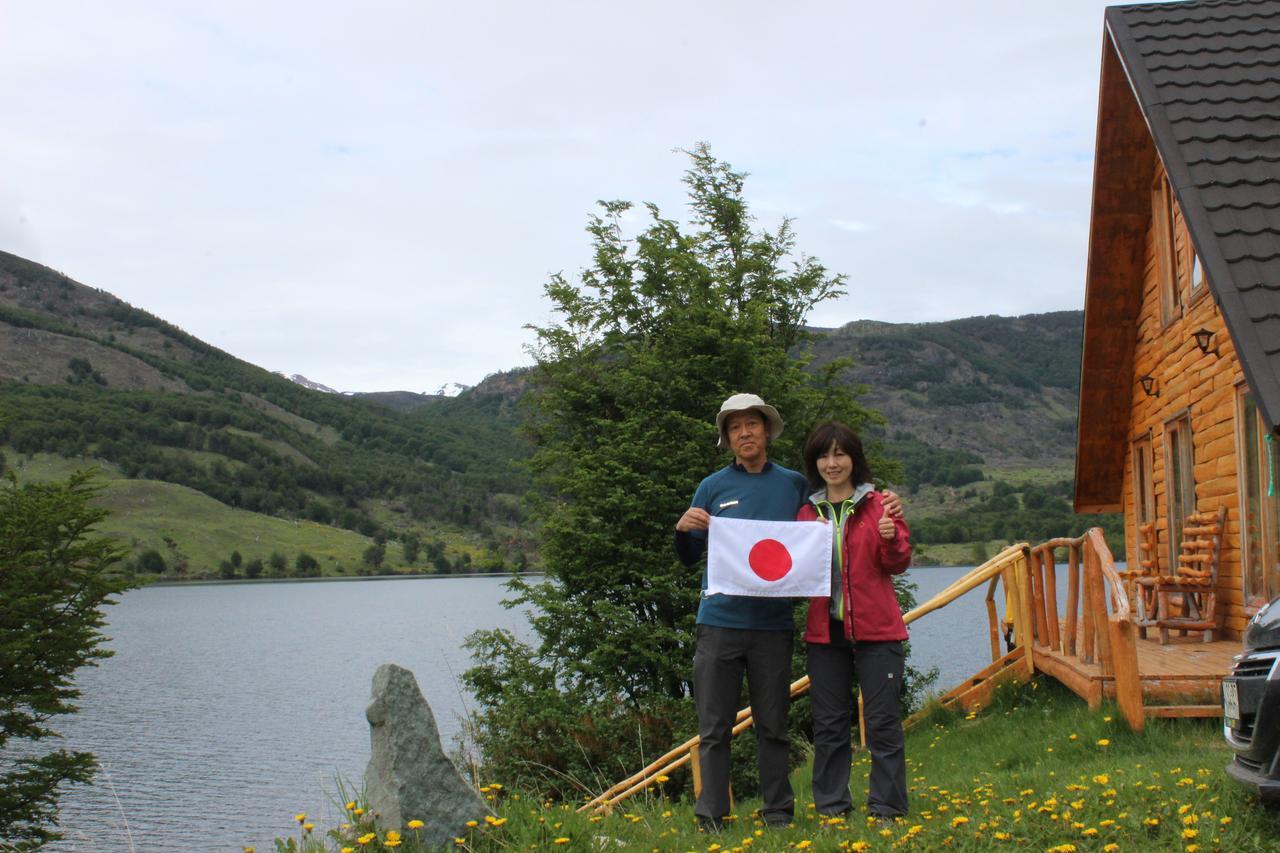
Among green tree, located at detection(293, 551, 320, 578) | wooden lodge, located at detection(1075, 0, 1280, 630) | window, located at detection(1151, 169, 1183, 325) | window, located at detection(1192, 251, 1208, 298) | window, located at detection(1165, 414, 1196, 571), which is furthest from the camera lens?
green tree, located at detection(293, 551, 320, 578)

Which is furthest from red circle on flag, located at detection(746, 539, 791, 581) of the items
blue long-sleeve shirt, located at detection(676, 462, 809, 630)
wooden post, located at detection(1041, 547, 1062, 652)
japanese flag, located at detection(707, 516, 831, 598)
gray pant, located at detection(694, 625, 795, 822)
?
wooden post, located at detection(1041, 547, 1062, 652)

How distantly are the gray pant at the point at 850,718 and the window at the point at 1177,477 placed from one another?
6948 millimetres

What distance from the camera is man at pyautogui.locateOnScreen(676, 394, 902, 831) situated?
5449 mm

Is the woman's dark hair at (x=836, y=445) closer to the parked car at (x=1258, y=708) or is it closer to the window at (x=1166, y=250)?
the parked car at (x=1258, y=708)

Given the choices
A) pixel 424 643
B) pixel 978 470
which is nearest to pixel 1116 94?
pixel 424 643

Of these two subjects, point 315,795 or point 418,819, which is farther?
point 315,795

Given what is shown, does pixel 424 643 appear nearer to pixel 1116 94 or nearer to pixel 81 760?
pixel 81 760

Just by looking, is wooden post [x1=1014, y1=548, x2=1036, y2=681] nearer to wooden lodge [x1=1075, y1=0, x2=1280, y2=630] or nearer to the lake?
wooden lodge [x1=1075, y1=0, x2=1280, y2=630]

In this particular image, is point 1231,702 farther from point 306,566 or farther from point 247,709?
point 306,566

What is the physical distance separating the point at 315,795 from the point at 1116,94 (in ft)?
83.0

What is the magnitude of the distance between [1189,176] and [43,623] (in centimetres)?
2220

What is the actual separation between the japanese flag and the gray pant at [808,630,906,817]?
310 mm

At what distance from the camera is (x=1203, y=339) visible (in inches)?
382

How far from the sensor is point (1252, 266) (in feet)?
23.4
